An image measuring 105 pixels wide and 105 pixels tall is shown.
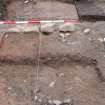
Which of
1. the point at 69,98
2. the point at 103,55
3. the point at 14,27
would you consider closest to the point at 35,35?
the point at 14,27

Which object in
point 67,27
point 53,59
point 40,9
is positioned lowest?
point 40,9

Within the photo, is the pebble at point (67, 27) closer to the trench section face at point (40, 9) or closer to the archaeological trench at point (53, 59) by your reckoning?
the archaeological trench at point (53, 59)

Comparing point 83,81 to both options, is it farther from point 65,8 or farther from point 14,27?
point 65,8

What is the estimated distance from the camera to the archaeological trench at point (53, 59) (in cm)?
441

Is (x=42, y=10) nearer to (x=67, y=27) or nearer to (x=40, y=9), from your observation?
(x=40, y=9)

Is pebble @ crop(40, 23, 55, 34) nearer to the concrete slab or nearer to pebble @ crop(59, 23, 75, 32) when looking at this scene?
pebble @ crop(59, 23, 75, 32)

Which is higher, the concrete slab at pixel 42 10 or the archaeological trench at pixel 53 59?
the archaeological trench at pixel 53 59

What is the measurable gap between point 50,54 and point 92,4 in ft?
9.44

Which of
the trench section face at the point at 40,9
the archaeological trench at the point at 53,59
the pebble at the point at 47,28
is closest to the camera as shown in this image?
the archaeological trench at the point at 53,59

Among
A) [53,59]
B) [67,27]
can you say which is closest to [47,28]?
[67,27]

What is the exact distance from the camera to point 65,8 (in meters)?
7.38

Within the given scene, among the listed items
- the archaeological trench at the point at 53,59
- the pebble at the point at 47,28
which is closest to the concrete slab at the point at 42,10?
the archaeological trench at the point at 53,59

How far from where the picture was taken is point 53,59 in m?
5.14

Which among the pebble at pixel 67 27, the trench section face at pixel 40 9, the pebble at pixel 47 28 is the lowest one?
the trench section face at pixel 40 9
